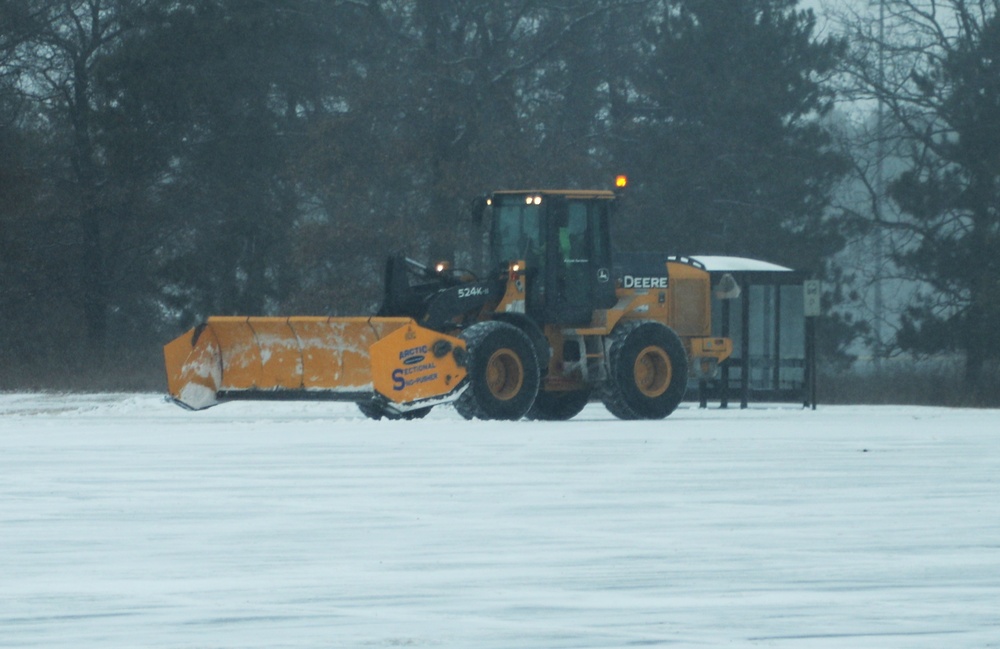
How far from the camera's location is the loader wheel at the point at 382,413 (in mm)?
21587

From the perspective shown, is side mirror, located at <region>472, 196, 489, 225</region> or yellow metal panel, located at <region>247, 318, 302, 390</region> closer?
yellow metal panel, located at <region>247, 318, 302, 390</region>

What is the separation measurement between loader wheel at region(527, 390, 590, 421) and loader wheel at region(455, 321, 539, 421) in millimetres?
2336

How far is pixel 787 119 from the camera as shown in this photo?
161 feet

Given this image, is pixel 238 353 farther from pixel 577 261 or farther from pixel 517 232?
pixel 577 261

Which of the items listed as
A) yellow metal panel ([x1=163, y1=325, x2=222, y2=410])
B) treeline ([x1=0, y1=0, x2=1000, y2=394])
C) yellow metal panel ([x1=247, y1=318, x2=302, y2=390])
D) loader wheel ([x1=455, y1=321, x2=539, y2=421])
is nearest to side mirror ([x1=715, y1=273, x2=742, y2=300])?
loader wheel ([x1=455, y1=321, x2=539, y2=421])

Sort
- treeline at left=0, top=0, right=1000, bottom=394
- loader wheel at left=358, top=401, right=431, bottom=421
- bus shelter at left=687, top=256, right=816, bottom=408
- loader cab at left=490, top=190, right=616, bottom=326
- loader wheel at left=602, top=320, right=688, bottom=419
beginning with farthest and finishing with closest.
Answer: treeline at left=0, top=0, right=1000, bottom=394, bus shelter at left=687, top=256, right=816, bottom=408, loader wheel at left=602, top=320, right=688, bottom=419, loader cab at left=490, top=190, right=616, bottom=326, loader wheel at left=358, top=401, right=431, bottom=421

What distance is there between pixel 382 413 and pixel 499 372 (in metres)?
1.68

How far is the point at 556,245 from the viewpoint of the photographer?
2267 cm

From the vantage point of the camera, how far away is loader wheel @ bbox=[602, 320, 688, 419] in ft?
74.4

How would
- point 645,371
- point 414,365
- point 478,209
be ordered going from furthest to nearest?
point 645,371 → point 478,209 → point 414,365

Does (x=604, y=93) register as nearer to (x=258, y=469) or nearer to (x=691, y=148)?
(x=691, y=148)

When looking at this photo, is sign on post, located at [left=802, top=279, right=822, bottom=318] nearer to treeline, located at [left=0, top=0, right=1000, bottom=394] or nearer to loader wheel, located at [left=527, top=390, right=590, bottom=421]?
loader wheel, located at [left=527, top=390, right=590, bottom=421]

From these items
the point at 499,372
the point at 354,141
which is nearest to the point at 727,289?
the point at 499,372

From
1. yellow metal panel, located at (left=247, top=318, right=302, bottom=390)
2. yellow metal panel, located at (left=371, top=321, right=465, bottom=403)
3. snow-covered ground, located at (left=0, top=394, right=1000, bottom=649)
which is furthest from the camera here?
yellow metal panel, located at (left=247, top=318, right=302, bottom=390)
